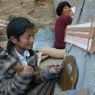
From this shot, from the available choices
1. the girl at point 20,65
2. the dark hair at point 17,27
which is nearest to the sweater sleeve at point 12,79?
the girl at point 20,65

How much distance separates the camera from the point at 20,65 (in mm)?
2562

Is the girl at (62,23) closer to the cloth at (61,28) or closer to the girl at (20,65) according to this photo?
the cloth at (61,28)

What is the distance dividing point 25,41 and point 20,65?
0.18 m

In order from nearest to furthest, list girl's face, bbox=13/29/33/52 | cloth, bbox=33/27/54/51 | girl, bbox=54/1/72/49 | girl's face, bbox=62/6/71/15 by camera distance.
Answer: girl's face, bbox=13/29/33/52 < girl, bbox=54/1/72/49 < girl's face, bbox=62/6/71/15 < cloth, bbox=33/27/54/51

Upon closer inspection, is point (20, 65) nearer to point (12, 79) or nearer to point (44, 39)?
point (12, 79)

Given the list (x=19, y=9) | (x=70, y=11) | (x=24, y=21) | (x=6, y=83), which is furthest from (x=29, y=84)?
(x=19, y=9)

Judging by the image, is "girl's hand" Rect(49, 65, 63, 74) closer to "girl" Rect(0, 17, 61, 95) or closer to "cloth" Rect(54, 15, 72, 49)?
"girl" Rect(0, 17, 61, 95)

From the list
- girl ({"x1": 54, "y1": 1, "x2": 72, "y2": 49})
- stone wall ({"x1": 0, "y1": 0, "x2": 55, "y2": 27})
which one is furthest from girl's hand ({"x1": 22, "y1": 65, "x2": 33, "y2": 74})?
stone wall ({"x1": 0, "y1": 0, "x2": 55, "y2": 27})

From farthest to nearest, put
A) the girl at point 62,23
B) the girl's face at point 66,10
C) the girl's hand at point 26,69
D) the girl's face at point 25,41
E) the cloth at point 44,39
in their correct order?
the cloth at point 44,39 → the girl's face at point 66,10 → the girl at point 62,23 → the girl's face at point 25,41 → the girl's hand at point 26,69

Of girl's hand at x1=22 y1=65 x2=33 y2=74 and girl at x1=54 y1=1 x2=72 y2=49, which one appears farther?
girl at x1=54 y1=1 x2=72 y2=49

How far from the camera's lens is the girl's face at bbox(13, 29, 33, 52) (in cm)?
263

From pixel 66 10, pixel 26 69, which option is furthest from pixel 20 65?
pixel 66 10

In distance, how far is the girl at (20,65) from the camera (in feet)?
8.29

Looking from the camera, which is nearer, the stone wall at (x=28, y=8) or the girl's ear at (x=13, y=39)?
the girl's ear at (x=13, y=39)
